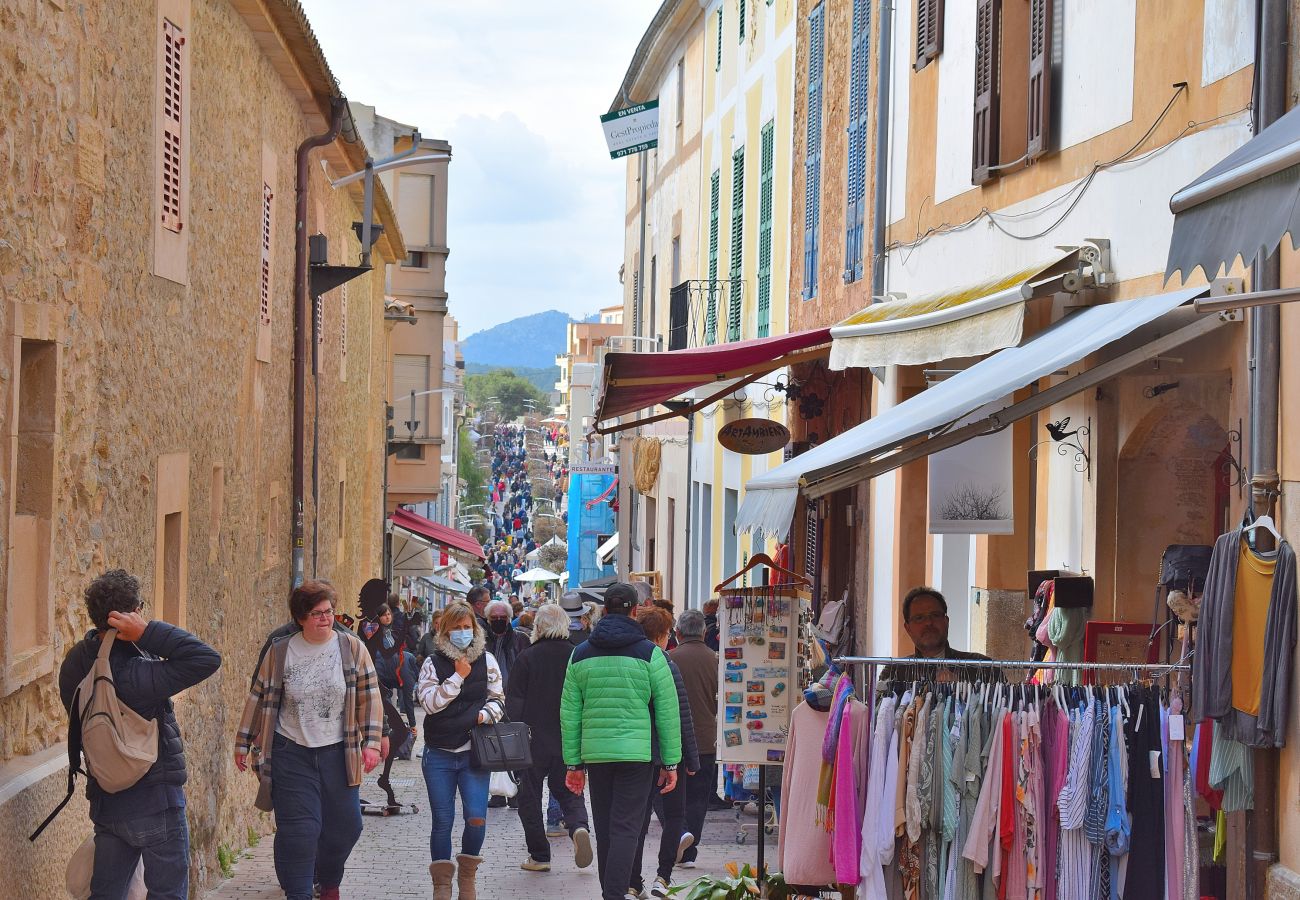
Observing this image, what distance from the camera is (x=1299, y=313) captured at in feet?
20.5

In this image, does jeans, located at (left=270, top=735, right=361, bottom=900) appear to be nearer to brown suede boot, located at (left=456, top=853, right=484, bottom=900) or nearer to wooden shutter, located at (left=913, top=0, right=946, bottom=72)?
brown suede boot, located at (left=456, top=853, right=484, bottom=900)

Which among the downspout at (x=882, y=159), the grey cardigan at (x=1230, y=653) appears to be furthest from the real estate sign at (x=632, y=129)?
the grey cardigan at (x=1230, y=653)

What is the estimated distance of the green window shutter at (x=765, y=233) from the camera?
18.5 meters

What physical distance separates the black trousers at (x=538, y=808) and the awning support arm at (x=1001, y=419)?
3.42 m

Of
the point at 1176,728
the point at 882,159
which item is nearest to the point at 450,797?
the point at 1176,728

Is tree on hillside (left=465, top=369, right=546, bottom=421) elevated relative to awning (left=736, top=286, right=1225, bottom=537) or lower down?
elevated

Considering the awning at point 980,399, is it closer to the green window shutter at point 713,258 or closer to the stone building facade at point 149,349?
the stone building facade at point 149,349

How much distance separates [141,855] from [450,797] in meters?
2.68

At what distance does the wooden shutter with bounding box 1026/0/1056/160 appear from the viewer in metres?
9.51

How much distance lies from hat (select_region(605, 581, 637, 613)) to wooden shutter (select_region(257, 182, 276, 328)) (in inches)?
224

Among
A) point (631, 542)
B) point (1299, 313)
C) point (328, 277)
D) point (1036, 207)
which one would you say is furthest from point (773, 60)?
point (631, 542)

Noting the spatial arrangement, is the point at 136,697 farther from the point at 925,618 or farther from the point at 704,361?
the point at 704,361

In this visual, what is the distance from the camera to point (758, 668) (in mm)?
8930

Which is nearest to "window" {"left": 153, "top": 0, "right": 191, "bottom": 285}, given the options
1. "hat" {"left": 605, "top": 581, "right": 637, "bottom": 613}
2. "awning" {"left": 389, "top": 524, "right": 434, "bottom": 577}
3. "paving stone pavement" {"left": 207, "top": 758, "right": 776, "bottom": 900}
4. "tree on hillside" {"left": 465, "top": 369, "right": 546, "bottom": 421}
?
"hat" {"left": 605, "top": 581, "right": 637, "bottom": 613}
